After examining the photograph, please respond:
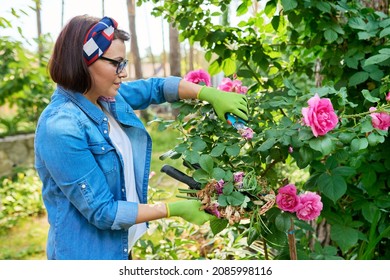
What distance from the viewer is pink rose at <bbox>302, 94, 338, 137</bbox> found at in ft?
4.58

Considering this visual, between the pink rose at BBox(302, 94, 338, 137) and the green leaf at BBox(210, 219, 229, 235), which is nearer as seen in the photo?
the pink rose at BBox(302, 94, 338, 137)

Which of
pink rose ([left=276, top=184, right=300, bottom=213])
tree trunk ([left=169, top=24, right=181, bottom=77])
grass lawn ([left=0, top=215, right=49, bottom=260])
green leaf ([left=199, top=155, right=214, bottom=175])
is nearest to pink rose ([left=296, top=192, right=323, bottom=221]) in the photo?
pink rose ([left=276, top=184, right=300, bottom=213])

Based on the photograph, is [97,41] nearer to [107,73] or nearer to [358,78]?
[107,73]

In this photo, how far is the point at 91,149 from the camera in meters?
1.54

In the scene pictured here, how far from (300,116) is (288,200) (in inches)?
11.6

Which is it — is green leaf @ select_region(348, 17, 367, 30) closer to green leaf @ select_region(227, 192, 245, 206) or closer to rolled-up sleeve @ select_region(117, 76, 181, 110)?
rolled-up sleeve @ select_region(117, 76, 181, 110)

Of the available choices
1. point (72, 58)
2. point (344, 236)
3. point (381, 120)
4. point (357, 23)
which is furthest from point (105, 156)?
point (357, 23)

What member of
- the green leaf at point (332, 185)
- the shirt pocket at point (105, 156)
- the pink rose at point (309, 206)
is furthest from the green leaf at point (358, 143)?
the shirt pocket at point (105, 156)

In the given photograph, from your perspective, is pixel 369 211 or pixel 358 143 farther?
pixel 369 211

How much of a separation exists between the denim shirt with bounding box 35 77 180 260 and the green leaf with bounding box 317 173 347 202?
2.04 ft

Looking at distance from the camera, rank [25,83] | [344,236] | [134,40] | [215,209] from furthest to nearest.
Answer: [134,40] < [25,83] < [344,236] < [215,209]

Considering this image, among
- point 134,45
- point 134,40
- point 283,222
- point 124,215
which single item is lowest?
point 134,45

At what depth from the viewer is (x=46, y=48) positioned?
5.64 metres

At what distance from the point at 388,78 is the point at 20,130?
4.47 meters
